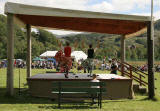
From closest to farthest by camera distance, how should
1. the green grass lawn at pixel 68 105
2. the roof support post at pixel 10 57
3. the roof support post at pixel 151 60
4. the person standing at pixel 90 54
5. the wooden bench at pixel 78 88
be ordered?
the green grass lawn at pixel 68 105, the wooden bench at pixel 78 88, the roof support post at pixel 10 57, the roof support post at pixel 151 60, the person standing at pixel 90 54

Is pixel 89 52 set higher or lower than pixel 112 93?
higher

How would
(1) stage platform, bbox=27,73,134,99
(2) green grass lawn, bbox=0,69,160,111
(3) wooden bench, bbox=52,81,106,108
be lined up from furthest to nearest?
(1) stage platform, bbox=27,73,134,99
(3) wooden bench, bbox=52,81,106,108
(2) green grass lawn, bbox=0,69,160,111

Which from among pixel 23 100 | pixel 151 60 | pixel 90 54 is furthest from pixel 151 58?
pixel 23 100

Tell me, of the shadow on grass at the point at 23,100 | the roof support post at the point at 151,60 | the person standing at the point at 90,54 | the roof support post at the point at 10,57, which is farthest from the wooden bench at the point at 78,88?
the person standing at the point at 90,54

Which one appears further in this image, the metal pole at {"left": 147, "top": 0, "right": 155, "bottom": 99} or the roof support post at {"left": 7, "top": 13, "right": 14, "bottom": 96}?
the metal pole at {"left": 147, "top": 0, "right": 155, "bottom": 99}

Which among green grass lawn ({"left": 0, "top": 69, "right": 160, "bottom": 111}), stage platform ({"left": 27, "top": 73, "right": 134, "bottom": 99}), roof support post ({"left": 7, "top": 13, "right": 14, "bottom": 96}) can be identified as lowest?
green grass lawn ({"left": 0, "top": 69, "right": 160, "bottom": 111})

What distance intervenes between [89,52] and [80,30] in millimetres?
4093

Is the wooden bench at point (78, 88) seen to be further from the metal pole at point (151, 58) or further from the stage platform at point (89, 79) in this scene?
the metal pole at point (151, 58)

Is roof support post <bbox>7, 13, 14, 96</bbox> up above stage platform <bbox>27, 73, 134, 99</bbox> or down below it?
above

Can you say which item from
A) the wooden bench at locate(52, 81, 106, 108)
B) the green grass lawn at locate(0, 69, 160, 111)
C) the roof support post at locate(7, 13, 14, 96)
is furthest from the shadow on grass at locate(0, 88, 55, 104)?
the wooden bench at locate(52, 81, 106, 108)

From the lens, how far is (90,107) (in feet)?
32.1

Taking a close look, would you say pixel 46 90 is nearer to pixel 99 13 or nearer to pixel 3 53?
pixel 99 13

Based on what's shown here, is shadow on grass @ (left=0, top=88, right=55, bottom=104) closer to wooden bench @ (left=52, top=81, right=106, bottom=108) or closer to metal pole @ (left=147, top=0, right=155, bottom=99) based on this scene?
wooden bench @ (left=52, top=81, right=106, bottom=108)

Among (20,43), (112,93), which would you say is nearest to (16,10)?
(112,93)
